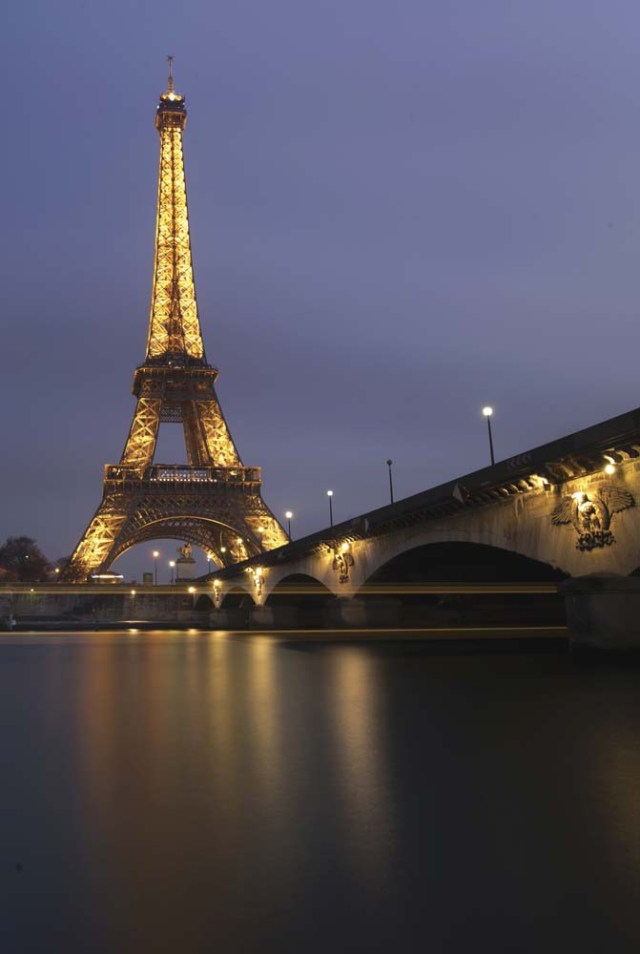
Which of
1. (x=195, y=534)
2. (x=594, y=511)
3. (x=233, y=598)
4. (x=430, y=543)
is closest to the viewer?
(x=594, y=511)

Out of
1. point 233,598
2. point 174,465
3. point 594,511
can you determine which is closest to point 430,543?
point 594,511

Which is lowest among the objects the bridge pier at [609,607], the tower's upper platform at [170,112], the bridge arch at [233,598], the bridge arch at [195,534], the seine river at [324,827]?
the seine river at [324,827]

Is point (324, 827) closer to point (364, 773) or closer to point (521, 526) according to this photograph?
point (364, 773)

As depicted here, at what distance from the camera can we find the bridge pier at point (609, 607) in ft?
66.4

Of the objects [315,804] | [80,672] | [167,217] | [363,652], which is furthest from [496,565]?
[167,217]

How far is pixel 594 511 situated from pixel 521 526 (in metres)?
4.41

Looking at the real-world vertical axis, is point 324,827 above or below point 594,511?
below

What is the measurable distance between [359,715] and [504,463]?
1539 centimetres

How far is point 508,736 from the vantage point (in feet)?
33.2

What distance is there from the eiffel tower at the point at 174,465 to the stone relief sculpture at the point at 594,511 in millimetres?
62674

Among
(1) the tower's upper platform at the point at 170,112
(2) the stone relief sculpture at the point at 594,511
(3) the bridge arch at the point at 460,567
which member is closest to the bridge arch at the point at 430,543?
(3) the bridge arch at the point at 460,567

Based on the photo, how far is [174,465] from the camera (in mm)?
91062

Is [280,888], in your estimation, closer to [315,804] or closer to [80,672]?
[315,804]

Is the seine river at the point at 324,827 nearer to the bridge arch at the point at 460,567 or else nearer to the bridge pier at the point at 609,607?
the bridge pier at the point at 609,607
